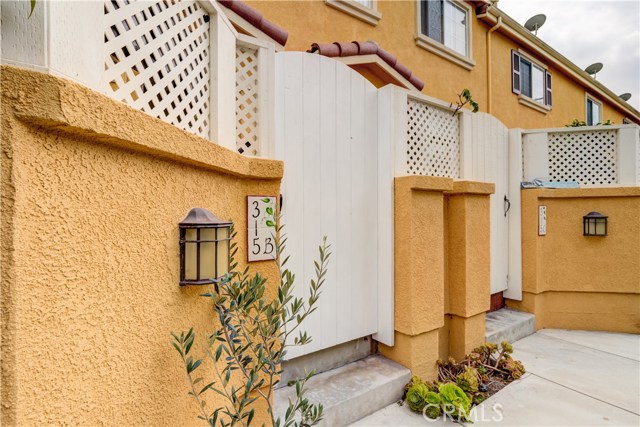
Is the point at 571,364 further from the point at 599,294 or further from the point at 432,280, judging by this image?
the point at 432,280

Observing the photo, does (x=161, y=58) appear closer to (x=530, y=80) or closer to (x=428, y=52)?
(x=428, y=52)

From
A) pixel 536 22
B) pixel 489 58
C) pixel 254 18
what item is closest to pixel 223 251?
pixel 254 18

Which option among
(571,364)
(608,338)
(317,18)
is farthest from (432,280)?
(317,18)

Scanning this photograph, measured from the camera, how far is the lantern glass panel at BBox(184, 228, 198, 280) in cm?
161

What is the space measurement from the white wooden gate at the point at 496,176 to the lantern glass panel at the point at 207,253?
4463 millimetres

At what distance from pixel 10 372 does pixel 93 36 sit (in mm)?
1186

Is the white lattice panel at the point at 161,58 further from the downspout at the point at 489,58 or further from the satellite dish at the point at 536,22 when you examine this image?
the satellite dish at the point at 536,22

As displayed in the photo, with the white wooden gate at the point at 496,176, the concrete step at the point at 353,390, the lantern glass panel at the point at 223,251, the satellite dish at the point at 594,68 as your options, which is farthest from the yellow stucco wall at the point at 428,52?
the concrete step at the point at 353,390

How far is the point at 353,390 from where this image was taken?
9.89ft

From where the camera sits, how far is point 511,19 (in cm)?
852

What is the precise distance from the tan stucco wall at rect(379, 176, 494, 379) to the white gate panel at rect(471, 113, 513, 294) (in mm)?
1024

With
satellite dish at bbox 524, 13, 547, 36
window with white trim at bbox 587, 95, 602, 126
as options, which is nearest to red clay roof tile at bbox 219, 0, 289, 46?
satellite dish at bbox 524, 13, 547, 36

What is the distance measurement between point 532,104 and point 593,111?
19.0 ft

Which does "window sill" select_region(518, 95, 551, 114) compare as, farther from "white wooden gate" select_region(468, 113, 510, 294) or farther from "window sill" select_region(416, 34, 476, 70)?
"white wooden gate" select_region(468, 113, 510, 294)
